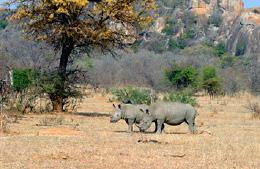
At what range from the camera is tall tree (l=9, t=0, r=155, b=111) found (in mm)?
25219

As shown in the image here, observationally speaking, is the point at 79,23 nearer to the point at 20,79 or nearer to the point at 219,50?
the point at 20,79

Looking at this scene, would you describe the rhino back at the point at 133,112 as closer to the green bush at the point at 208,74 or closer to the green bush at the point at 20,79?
the green bush at the point at 20,79

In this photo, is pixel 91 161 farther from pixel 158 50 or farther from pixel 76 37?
pixel 158 50

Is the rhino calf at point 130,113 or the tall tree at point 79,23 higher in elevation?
the tall tree at point 79,23

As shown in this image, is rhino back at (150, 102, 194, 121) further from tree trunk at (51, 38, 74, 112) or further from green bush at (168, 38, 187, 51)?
green bush at (168, 38, 187, 51)

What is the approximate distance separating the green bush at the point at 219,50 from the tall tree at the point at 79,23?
268 feet

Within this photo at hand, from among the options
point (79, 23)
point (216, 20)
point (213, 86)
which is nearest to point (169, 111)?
point (79, 23)

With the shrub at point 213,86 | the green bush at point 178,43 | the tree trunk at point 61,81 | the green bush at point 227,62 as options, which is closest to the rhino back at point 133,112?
the tree trunk at point 61,81

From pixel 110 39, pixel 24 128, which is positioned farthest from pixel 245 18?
pixel 24 128

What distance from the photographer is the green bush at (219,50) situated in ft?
356

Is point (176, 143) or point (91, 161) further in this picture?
point (176, 143)

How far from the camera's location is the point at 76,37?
83.4ft

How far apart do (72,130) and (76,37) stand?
26.1ft

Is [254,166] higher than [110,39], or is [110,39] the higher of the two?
[110,39]
